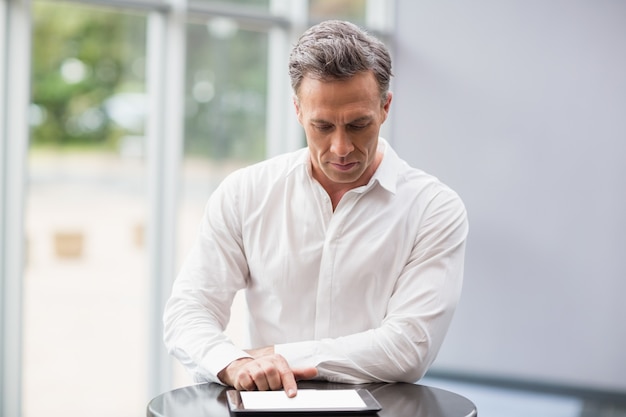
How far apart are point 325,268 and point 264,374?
42 cm

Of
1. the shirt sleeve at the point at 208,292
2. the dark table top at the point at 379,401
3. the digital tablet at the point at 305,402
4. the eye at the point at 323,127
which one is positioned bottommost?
the dark table top at the point at 379,401

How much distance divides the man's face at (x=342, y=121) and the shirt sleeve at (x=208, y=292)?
0.32m

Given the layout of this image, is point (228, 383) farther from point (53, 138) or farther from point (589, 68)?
point (589, 68)

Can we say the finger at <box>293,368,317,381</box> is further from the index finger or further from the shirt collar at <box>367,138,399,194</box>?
the shirt collar at <box>367,138,399,194</box>

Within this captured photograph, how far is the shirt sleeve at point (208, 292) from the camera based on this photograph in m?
1.96

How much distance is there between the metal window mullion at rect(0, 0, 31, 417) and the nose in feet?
8.39

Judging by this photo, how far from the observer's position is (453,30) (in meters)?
5.88

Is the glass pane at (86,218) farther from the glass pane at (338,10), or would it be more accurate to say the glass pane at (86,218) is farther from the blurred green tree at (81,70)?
the glass pane at (338,10)

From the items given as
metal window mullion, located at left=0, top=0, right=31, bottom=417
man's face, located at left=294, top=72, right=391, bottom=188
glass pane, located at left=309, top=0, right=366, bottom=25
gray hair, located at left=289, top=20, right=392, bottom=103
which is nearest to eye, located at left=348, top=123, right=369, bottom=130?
man's face, located at left=294, top=72, right=391, bottom=188

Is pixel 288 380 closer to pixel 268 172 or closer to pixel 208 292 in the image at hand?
pixel 208 292

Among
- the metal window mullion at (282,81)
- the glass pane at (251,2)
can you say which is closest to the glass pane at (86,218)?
the glass pane at (251,2)

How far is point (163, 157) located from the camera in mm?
4773

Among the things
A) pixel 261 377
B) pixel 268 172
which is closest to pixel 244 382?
pixel 261 377

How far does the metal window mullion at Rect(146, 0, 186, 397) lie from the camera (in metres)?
4.71
